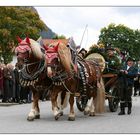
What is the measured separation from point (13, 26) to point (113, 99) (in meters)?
27.5

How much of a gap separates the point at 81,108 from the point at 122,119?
9.53 feet

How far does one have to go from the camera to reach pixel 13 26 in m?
44.1

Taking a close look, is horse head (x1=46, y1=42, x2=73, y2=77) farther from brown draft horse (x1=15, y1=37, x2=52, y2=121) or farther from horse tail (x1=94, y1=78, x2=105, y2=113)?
horse tail (x1=94, y1=78, x2=105, y2=113)

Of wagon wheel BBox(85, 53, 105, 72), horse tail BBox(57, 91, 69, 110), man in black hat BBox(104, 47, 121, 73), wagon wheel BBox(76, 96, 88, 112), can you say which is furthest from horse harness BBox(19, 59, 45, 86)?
man in black hat BBox(104, 47, 121, 73)

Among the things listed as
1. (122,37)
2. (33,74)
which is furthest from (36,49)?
(122,37)

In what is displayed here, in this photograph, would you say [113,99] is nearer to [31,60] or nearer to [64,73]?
[64,73]

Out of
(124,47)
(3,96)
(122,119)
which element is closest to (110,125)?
(122,119)

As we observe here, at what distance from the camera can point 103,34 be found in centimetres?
8062

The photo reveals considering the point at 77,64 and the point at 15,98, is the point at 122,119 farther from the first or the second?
the point at 15,98

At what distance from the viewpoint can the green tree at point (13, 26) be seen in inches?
1670

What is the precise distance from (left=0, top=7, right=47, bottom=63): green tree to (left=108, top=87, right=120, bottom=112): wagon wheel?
930 inches

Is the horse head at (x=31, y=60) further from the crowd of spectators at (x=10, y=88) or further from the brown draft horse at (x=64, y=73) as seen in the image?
the crowd of spectators at (x=10, y=88)

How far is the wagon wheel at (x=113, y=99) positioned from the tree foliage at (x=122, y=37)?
55.7m
